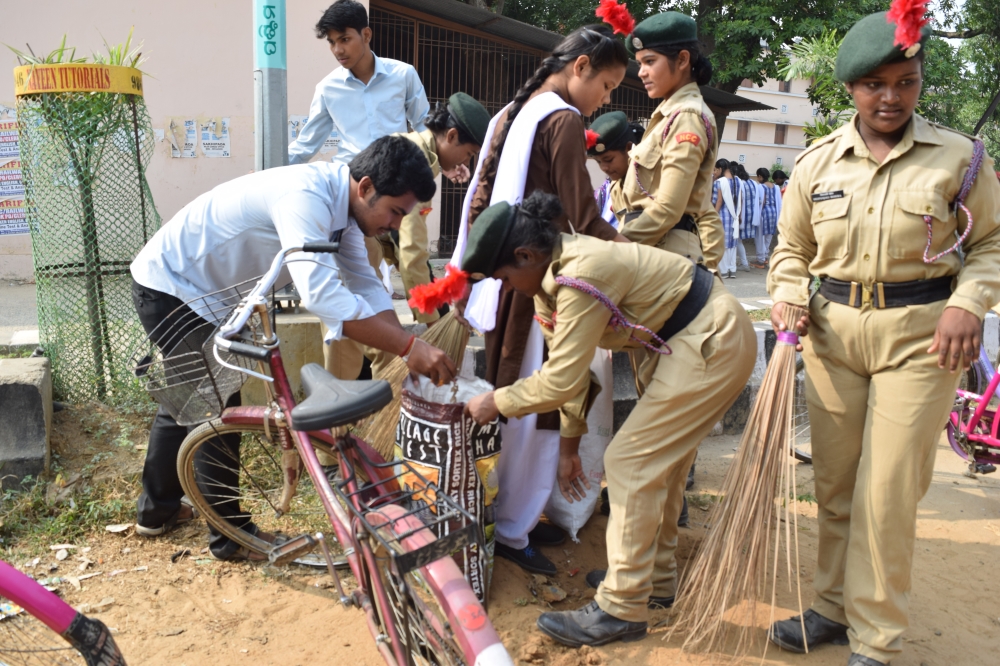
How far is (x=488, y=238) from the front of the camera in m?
2.41

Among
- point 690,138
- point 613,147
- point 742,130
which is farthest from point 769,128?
point 690,138

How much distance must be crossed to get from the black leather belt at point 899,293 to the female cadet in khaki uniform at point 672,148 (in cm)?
89

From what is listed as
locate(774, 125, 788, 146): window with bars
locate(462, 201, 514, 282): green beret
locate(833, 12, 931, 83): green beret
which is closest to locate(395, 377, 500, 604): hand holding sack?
locate(462, 201, 514, 282): green beret

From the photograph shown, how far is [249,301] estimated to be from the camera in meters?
2.34

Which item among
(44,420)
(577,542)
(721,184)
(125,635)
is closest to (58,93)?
→ (44,420)

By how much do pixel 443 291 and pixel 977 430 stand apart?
3398mm

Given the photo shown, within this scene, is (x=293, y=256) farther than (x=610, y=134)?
No

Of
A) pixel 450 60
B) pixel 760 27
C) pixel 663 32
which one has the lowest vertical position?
pixel 663 32

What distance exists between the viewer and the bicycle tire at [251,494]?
2957mm

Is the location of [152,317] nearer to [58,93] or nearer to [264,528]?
[264,528]

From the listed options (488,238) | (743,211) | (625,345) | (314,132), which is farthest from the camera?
(743,211)

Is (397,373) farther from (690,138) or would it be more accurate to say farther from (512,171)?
(690,138)

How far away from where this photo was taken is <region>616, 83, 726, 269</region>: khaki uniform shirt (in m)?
3.26

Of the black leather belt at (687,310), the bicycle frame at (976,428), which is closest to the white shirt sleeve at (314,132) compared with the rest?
the black leather belt at (687,310)
